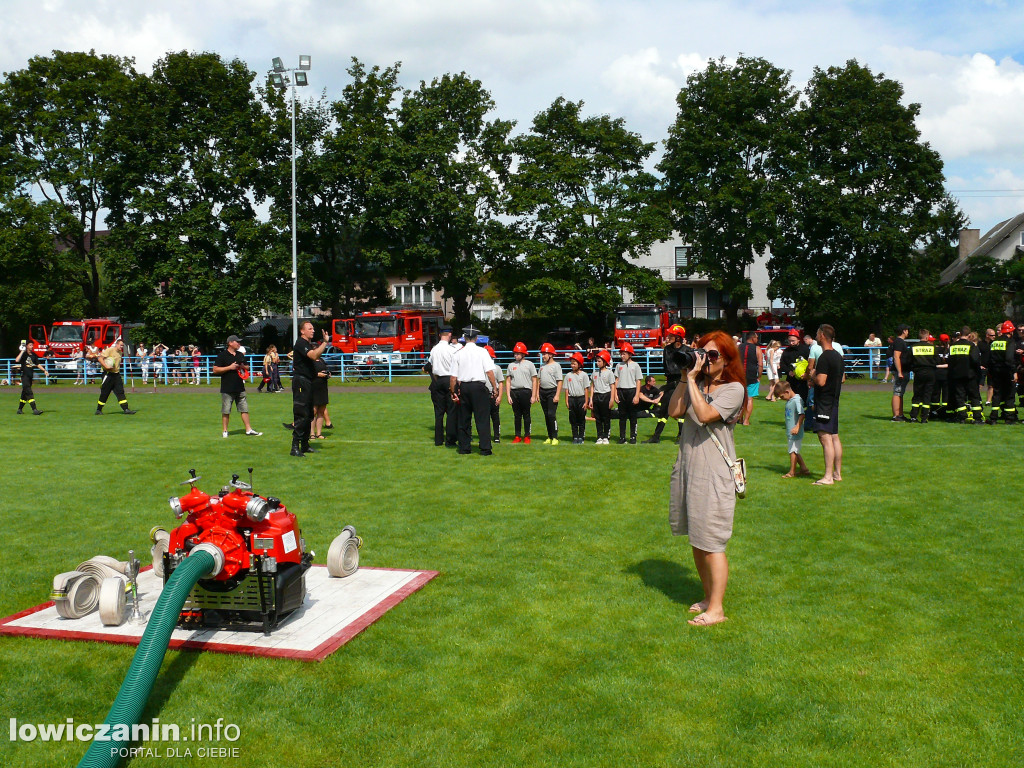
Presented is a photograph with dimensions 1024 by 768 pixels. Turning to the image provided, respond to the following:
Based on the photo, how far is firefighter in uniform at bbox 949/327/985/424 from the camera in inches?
664

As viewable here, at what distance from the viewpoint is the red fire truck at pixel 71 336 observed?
4075 centimetres

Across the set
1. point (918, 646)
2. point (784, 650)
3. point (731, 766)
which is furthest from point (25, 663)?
point (918, 646)

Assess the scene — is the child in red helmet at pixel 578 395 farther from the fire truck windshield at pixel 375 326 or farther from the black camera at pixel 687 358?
the fire truck windshield at pixel 375 326

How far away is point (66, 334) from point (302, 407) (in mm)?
34285

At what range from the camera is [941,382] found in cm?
1739

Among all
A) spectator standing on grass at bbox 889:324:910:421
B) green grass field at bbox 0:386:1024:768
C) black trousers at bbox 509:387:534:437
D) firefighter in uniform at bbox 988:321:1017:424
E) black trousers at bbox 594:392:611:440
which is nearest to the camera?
green grass field at bbox 0:386:1024:768

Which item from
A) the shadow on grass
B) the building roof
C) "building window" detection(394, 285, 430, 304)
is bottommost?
the shadow on grass

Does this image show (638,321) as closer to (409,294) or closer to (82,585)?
(409,294)

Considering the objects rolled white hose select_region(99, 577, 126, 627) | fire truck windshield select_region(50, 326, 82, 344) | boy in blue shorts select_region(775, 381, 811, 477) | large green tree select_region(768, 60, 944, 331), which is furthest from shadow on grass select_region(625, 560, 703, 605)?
fire truck windshield select_region(50, 326, 82, 344)

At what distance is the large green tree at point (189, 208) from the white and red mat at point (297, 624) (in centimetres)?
3915

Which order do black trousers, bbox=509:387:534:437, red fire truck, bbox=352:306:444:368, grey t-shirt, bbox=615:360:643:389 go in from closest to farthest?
grey t-shirt, bbox=615:360:643:389 < black trousers, bbox=509:387:534:437 < red fire truck, bbox=352:306:444:368

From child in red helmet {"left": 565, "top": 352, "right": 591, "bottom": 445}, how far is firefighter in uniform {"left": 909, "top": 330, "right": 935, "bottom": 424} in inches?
283

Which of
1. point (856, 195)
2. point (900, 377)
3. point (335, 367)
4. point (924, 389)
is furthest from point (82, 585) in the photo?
point (856, 195)

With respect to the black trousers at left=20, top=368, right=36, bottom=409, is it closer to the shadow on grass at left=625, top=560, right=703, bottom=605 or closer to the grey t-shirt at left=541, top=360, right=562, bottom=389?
the grey t-shirt at left=541, top=360, right=562, bottom=389
